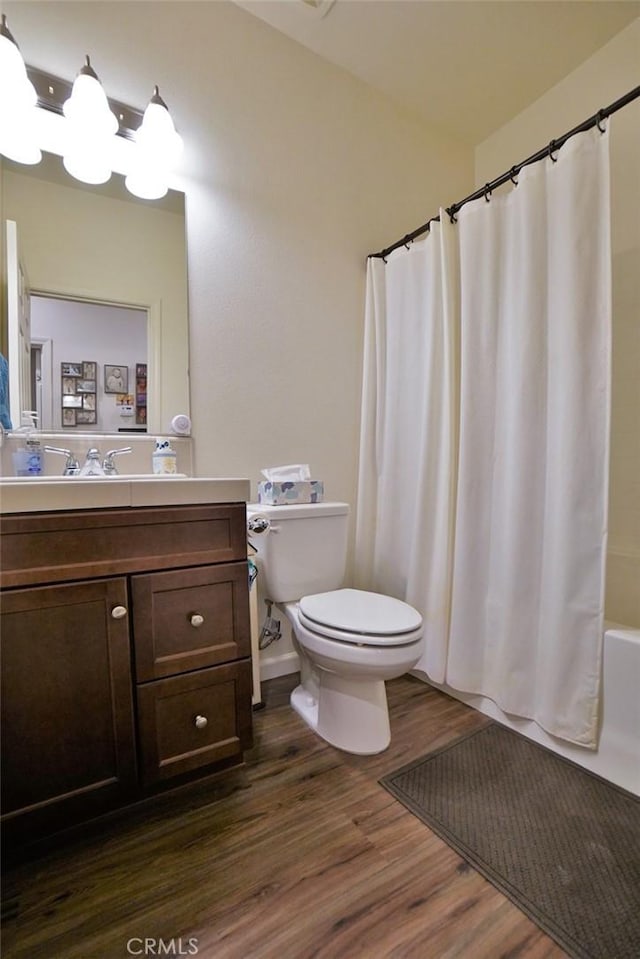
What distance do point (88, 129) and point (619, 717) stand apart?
7.88 feet

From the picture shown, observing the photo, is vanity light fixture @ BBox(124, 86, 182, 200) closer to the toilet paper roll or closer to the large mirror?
the large mirror

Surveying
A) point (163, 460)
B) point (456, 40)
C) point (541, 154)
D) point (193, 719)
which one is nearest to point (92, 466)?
point (163, 460)

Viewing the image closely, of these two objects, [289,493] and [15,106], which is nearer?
[15,106]

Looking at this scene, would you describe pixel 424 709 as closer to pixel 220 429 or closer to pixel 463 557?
pixel 463 557

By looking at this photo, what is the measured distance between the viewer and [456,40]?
1.80m

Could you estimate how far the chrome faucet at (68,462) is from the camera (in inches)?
53.8

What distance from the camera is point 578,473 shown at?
1.30m

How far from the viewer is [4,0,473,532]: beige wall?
4.94 feet

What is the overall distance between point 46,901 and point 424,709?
1201 mm

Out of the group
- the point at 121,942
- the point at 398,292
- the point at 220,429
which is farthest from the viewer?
the point at 398,292

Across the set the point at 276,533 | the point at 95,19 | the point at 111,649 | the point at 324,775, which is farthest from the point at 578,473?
the point at 95,19

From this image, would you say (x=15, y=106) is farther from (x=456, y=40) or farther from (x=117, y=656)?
(x=456, y=40)

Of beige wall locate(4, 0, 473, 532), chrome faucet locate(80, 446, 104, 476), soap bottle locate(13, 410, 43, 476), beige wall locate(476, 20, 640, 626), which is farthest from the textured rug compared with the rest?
soap bottle locate(13, 410, 43, 476)

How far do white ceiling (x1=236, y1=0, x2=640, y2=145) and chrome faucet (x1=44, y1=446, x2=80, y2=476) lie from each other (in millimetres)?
1839
